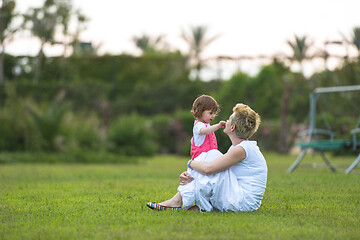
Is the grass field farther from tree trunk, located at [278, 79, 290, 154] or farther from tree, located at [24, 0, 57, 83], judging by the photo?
tree, located at [24, 0, 57, 83]

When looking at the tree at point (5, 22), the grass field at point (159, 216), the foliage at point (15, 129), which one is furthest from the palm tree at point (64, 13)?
the grass field at point (159, 216)

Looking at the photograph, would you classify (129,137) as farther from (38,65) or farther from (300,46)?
(300,46)

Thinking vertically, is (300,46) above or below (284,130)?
above

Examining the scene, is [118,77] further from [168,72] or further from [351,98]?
[351,98]

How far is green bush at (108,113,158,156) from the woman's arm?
11.0 metres

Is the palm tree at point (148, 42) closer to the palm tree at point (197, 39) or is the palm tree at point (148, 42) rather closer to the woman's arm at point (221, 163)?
the palm tree at point (197, 39)

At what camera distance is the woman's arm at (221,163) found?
452 cm

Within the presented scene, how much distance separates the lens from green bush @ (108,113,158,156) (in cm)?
1565

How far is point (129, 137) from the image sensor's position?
15.8 meters

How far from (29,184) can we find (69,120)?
309 inches

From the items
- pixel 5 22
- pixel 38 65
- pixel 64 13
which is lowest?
pixel 38 65

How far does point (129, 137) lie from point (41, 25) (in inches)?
656

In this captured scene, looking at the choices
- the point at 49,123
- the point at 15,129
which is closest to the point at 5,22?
the point at 15,129

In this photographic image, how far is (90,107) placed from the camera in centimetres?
2319
